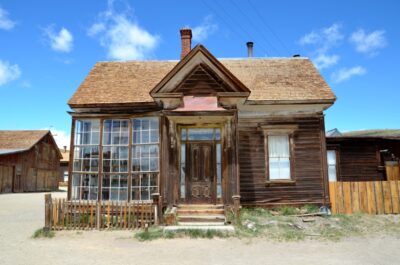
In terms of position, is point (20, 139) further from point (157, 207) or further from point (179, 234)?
point (179, 234)

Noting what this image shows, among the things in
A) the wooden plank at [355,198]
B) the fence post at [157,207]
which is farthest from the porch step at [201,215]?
the wooden plank at [355,198]

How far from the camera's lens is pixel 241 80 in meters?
13.9

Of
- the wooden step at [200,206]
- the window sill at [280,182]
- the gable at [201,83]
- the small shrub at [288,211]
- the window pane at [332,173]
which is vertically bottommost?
the small shrub at [288,211]

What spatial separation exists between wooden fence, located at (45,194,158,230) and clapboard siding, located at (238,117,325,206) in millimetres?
3694

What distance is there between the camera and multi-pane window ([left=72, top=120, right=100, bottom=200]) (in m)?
12.2

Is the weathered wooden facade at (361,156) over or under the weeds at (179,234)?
over

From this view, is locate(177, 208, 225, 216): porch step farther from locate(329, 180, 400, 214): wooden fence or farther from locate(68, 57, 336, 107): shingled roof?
locate(329, 180, 400, 214): wooden fence

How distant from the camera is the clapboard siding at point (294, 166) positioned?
12180 millimetres

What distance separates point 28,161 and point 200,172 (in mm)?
28422

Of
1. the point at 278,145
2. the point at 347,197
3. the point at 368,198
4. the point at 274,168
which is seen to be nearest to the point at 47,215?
the point at 274,168

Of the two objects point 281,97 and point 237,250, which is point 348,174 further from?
point 237,250

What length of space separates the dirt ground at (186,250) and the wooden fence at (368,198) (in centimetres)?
284

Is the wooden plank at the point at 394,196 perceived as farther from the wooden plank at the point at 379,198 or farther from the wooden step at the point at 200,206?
the wooden step at the point at 200,206

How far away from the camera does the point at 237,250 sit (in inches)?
311
